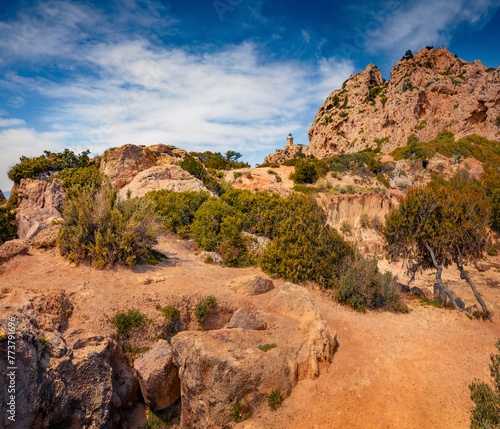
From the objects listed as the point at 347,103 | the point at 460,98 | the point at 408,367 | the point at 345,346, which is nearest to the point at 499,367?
the point at 408,367

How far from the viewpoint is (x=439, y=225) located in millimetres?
9859

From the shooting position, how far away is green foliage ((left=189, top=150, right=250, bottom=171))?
37562 mm

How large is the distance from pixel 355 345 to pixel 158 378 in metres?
4.31

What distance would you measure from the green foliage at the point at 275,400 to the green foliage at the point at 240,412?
0.35 m

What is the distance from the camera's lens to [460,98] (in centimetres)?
4150

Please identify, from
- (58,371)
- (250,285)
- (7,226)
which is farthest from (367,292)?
(7,226)

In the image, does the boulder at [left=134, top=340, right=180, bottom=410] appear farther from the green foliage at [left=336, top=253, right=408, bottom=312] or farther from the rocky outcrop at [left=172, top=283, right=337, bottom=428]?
the green foliage at [left=336, top=253, right=408, bottom=312]

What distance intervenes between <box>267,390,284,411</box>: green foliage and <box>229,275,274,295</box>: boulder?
140 inches

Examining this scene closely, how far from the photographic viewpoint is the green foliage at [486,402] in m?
4.10

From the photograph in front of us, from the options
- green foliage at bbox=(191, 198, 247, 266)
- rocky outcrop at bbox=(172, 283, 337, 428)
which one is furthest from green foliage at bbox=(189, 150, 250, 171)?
rocky outcrop at bbox=(172, 283, 337, 428)

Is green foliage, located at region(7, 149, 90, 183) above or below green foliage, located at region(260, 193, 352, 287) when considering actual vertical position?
above

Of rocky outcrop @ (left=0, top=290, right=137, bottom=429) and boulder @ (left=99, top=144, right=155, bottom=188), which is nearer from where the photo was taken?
rocky outcrop @ (left=0, top=290, right=137, bottom=429)

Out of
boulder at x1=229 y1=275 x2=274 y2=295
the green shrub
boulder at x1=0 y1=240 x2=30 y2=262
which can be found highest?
the green shrub

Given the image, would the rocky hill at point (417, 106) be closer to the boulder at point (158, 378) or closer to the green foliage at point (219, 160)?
the green foliage at point (219, 160)
